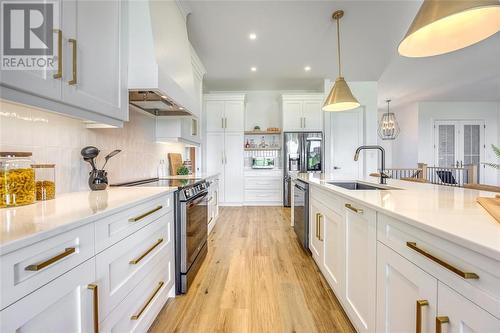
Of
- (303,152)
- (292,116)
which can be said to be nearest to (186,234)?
(303,152)

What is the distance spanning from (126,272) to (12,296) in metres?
0.57

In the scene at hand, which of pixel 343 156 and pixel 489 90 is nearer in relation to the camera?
pixel 343 156

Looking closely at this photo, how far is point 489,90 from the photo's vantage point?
19.9 feet

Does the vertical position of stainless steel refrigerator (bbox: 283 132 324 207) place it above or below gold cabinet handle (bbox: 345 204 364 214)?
above

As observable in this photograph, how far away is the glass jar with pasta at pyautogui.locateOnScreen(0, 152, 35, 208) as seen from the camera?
0.98 metres

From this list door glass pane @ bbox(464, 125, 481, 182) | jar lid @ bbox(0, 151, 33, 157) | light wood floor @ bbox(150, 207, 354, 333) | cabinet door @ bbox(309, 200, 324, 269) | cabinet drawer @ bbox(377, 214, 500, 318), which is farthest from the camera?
door glass pane @ bbox(464, 125, 481, 182)

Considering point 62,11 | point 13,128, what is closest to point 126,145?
point 13,128

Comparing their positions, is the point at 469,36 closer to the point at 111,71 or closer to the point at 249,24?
the point at 111,71

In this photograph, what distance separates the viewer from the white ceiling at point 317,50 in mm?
3232

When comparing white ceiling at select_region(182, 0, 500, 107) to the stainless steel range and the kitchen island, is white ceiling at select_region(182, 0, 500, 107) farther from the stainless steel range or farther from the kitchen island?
the kitchen island

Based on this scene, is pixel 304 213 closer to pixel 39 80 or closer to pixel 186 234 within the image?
pixel 186 234

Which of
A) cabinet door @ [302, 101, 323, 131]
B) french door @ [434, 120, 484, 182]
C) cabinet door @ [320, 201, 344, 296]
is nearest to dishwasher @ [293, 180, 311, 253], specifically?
cabinet door @ [320, 201, 344, 296]

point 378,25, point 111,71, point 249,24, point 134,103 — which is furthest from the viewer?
point 378,25

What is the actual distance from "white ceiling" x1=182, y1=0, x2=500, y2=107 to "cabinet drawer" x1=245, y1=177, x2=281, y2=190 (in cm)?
230
